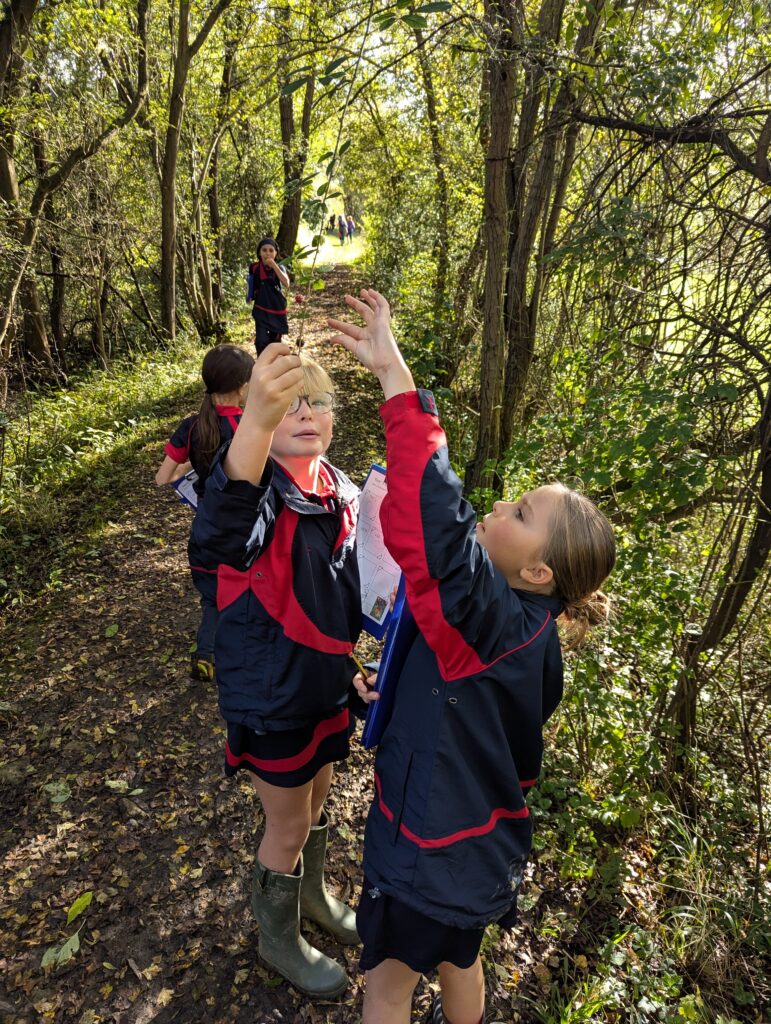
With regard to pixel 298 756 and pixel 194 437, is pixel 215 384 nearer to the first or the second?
pixel 194 437

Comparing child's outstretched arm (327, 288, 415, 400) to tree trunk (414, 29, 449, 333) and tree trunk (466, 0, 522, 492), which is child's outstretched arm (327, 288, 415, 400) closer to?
tree trunk (466, 0, 522, 492)

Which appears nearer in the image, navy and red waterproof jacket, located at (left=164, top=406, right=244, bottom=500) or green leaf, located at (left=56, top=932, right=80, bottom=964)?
green leaf, located at (left=56, top=932, right=80, bottom=964)

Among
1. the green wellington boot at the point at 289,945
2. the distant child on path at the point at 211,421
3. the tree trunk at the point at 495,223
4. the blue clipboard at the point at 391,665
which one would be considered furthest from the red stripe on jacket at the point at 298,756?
the tree trunk at the point at 495,223

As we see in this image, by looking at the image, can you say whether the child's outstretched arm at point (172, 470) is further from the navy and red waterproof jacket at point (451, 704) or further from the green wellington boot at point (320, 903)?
the navy and red waterproof jacket at point (451, 704)

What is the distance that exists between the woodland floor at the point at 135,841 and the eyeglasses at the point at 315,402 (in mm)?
2093

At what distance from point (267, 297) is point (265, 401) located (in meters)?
5.90

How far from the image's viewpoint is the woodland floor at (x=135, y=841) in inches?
85.0

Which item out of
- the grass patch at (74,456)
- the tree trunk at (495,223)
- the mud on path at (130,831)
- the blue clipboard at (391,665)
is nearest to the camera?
the blue clipboard at (391,665)

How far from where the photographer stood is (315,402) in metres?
1.79

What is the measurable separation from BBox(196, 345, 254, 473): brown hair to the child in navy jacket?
1555mm

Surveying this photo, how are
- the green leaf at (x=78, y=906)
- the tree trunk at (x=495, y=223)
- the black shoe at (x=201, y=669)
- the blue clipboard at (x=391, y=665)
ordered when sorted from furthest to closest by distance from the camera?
the black shoe at (x=201, y=669)
the tree trunk at (x=495, y=223)
the green leaf at (x=78, y=906)
the blue clipboard at (x=391, y=665)

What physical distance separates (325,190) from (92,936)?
112 inches

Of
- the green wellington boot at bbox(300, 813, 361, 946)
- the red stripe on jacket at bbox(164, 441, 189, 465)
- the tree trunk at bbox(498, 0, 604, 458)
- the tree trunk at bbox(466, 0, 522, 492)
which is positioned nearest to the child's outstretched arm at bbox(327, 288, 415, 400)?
the green wellington boot at bbox(300, 813, 361, 946)

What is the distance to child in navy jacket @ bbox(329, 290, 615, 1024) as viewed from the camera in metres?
1.20
